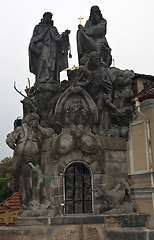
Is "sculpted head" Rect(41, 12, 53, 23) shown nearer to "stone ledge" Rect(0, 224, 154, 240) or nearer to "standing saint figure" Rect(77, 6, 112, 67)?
"standing saint figure" Rect(77, 6, 112, 67)

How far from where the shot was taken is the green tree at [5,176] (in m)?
33.8

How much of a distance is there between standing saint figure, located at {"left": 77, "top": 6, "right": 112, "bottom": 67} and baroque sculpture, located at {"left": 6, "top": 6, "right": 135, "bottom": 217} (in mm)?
539

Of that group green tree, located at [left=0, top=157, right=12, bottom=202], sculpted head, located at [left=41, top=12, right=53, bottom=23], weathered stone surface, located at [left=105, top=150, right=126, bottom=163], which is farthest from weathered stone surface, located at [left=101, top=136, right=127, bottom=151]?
green tree, located at [left=0, top=157, right=12, bottom=202]

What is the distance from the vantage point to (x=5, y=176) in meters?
→ 41.4

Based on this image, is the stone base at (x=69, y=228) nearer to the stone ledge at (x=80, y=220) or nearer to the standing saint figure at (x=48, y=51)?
the stone ledge at (x=80, y=220)

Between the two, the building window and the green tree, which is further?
the green tree

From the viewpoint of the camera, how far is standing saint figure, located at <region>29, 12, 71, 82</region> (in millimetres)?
10203

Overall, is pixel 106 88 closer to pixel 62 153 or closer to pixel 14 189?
pixel 62 153

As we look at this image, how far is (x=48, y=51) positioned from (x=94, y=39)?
1.50m

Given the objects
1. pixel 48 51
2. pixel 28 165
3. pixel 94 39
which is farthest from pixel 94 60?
pixel 28 165

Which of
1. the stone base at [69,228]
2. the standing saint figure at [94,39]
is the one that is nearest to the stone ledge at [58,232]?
the stone base at [69,228]

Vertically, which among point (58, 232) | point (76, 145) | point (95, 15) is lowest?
point (58, 232)

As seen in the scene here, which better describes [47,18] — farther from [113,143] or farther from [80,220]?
[80,220]

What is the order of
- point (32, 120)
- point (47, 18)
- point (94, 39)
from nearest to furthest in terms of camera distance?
point (32, 120), point (94, 39), point (47, 18)
